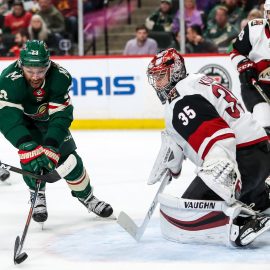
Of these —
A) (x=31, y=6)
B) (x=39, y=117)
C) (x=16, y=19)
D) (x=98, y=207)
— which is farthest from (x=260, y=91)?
(x=31, y=6)

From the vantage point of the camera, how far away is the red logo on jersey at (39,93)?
3.60m

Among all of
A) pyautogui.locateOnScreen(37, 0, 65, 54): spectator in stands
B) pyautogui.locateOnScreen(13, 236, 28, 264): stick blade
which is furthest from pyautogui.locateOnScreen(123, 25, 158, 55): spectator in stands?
pyautogui.locateOnScreen(13, 236, 28, 264): stick blade

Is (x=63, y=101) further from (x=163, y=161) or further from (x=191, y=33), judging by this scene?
(x=191, y=33)

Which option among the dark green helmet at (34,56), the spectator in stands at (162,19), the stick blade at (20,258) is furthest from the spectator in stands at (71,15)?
the stick blade at (20,258)

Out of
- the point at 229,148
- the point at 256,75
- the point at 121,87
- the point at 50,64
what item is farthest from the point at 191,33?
the point at 229,148

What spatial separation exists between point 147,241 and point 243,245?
0.42m

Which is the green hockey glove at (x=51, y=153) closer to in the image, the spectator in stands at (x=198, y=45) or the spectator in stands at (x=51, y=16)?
the spectator in stands at (x=198, y=45)

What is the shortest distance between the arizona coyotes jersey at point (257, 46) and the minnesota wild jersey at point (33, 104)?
1407 mm

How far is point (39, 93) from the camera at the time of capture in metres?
3.60

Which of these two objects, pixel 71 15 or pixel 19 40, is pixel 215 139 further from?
pixel 19 40

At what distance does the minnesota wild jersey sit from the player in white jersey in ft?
4.41

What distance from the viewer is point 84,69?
23.5 feet

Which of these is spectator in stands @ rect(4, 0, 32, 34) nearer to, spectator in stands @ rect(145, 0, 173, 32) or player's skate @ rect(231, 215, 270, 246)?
spectator in stands @ rect(145, 0, 173, 32)

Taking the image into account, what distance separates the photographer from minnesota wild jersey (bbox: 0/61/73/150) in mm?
3479
